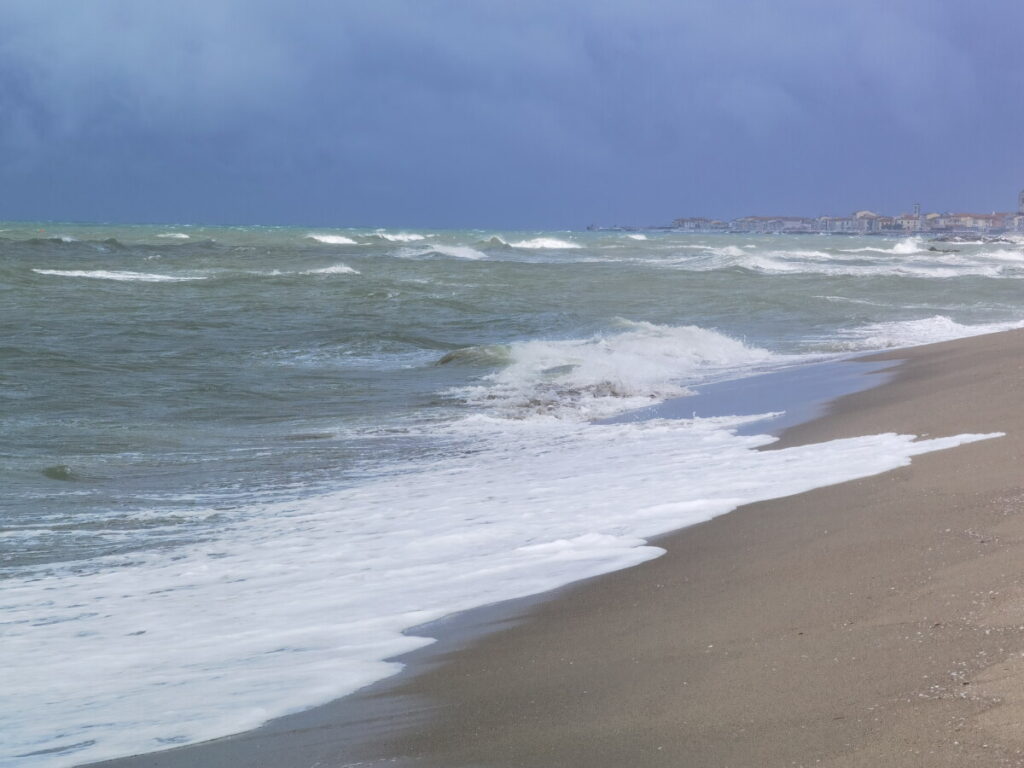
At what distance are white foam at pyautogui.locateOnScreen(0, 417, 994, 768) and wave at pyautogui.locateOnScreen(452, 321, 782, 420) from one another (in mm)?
3072

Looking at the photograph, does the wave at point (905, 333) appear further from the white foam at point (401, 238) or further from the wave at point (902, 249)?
the white foam at point (401, 238)

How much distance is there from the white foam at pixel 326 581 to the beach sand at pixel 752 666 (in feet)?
0.97

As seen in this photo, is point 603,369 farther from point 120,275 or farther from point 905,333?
point 120,275

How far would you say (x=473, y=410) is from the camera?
11141 millimetres

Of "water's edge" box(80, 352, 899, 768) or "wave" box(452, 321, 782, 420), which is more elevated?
"wave" box(452, 321, 782, 420)

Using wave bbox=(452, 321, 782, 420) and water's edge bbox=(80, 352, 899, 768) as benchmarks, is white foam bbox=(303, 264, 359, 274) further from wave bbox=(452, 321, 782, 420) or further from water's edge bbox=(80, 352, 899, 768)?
water's edge bbox=(80, 352, 899, 768)

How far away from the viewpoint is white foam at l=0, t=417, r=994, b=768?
3.66 meters

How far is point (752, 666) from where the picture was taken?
327 centimetres

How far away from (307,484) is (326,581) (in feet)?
8.25

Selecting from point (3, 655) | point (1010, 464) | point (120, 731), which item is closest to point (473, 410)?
point (1010, 464)

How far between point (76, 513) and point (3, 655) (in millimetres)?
2710

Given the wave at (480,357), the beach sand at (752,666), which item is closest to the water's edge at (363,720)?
the beach sand at (752,666)

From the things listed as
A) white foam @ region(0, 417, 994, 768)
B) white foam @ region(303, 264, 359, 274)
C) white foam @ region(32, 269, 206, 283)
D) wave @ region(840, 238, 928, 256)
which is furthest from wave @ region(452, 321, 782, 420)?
wave @ region(840, 238, 928, 256)

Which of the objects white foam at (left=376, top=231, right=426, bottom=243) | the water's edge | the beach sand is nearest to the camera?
the beach sand
